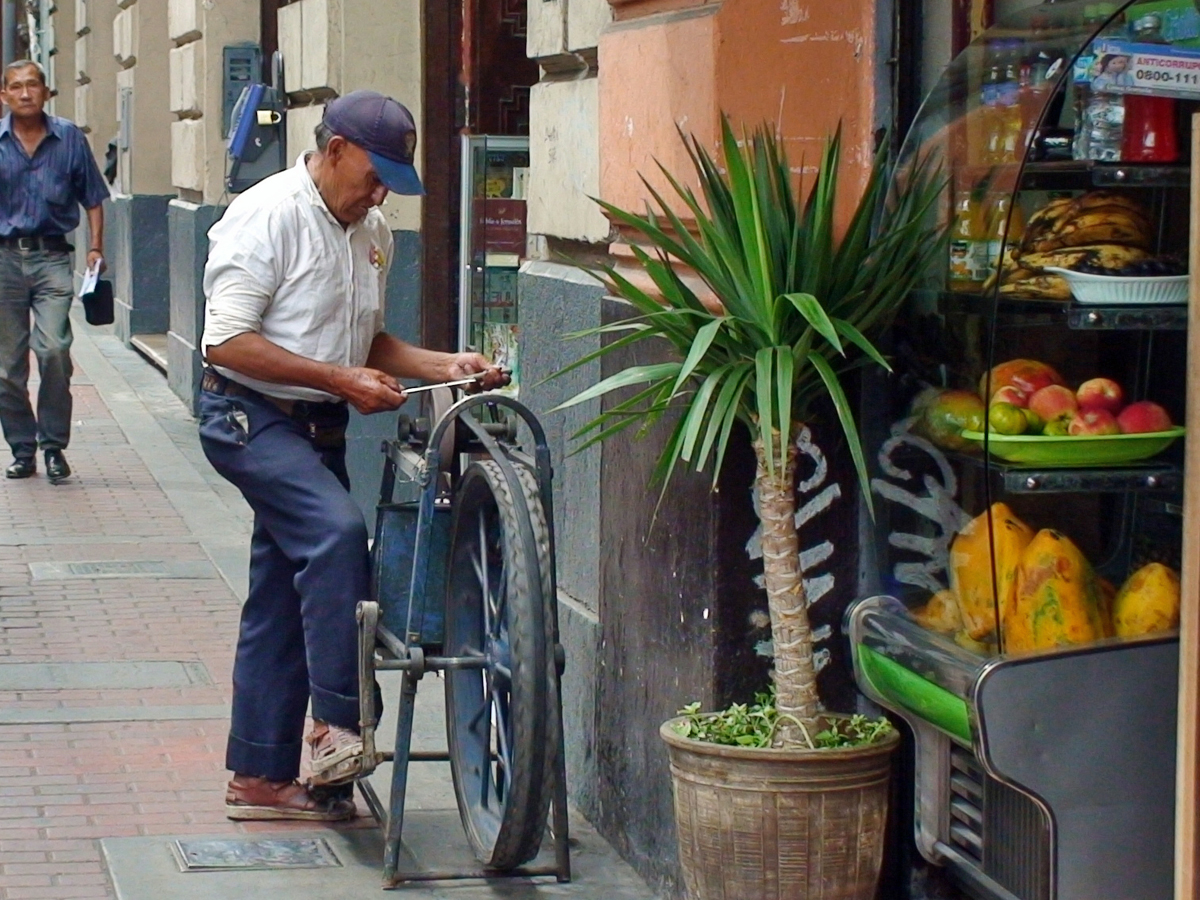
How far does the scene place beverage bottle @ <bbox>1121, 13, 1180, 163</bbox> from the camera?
359 centimetres

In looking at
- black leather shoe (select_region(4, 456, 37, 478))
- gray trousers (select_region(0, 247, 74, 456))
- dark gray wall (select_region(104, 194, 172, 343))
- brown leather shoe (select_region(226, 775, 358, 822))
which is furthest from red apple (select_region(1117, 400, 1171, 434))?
dark gray wall (select_region(104, 194, 172, 343))

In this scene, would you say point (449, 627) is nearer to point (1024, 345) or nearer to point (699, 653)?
point (699, 653)

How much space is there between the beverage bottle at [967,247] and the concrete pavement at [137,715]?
178cm

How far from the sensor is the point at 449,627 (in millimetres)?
4902

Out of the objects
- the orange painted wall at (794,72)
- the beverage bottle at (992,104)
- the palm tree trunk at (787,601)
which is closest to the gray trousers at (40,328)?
the orange painted wall at (794,72)

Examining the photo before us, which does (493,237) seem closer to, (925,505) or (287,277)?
(287,277)

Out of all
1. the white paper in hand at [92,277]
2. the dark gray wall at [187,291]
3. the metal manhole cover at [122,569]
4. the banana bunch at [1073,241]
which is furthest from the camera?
the dark gray wall at [187,291]

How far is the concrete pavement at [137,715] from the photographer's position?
4.88 metres

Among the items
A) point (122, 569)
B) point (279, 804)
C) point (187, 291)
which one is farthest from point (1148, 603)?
point (187, 291)

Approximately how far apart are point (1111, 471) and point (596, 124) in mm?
2318

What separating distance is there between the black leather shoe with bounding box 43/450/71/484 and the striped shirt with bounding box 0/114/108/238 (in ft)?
3.85

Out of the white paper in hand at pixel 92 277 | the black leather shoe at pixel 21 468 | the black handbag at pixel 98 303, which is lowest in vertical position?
the black leather shoe at pixel 21 468

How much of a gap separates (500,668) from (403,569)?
0.39 metres

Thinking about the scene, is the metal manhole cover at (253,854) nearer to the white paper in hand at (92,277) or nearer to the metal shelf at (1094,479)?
the metal shelf at (1094,479)
